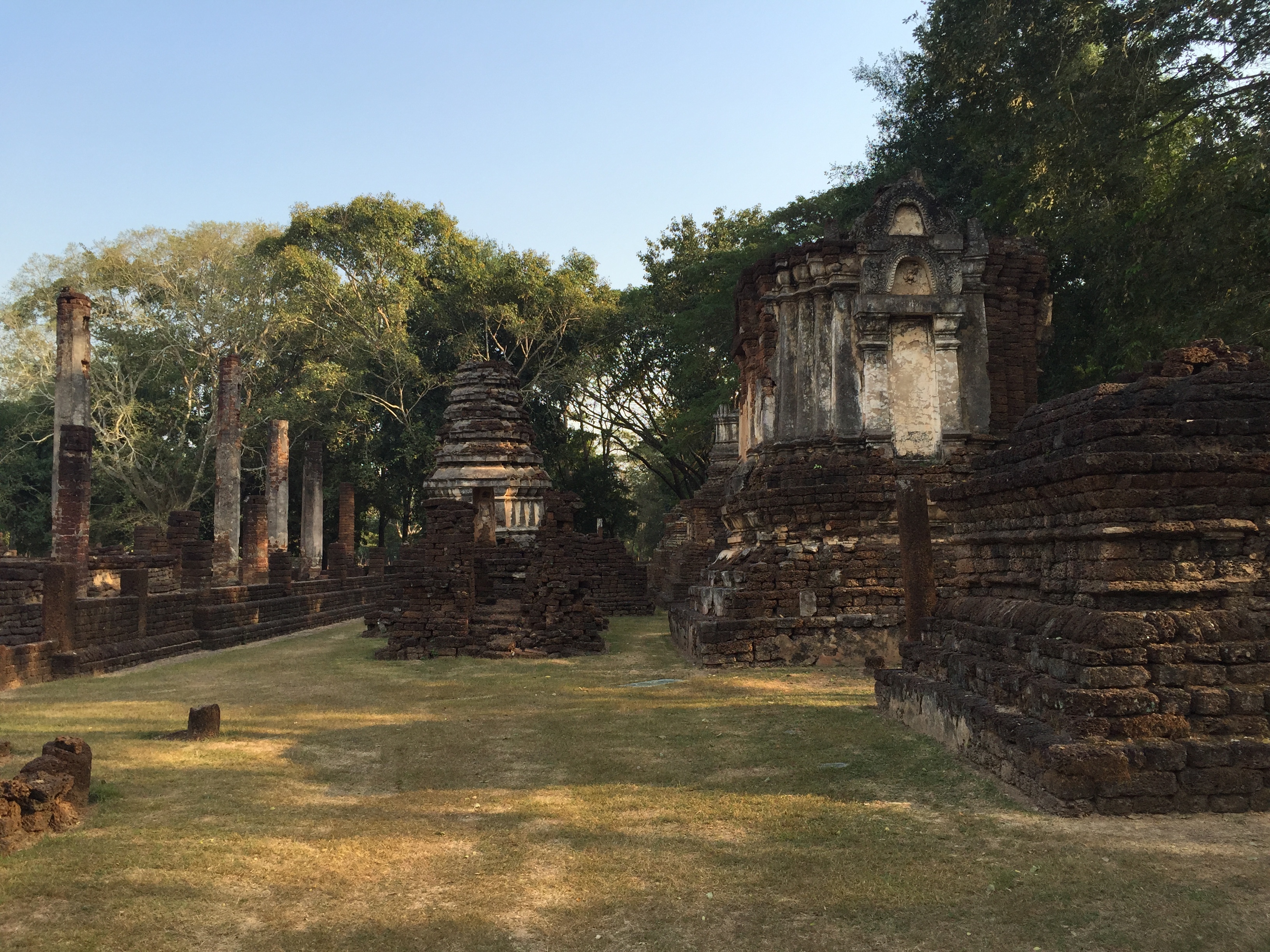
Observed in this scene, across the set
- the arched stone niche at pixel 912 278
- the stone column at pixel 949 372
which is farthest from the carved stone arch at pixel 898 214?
the stone column at pixel 949 372

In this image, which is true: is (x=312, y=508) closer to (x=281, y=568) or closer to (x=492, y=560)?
(x=281, y=568)

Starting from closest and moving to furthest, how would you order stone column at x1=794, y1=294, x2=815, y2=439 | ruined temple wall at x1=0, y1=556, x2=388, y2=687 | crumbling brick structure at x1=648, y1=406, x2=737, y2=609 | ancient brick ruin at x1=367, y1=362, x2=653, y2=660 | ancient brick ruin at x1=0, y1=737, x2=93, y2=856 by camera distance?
ancient brick ruin at x1=0, y1=737, x2=93, y2=856, ruined temple wall at x1=0, y1=556, x2=388, y2=687, stone column at x1=794, y1=294, x2=815, y2=439, ancient brick ruin at x1=367, y1=362, x2=653, y2=660, crumbling brick structure at x1=648, y1=406, x2=737, y2=609

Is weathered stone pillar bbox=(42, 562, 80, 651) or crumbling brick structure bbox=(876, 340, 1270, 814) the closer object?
crumbling brick structure bbox=(876, 340, 1270, 814)

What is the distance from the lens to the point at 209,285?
115 ft

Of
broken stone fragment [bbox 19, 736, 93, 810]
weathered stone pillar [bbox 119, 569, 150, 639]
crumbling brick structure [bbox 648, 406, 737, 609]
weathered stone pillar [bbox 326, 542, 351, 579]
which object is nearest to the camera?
broken stone fragment [bbox 19, 736, 93, 810]

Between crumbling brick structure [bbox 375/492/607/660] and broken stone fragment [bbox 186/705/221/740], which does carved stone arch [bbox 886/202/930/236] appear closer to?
crumbling brick structure [bbox 375/492/607/660]

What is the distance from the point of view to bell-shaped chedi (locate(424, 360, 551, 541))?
19859 mm

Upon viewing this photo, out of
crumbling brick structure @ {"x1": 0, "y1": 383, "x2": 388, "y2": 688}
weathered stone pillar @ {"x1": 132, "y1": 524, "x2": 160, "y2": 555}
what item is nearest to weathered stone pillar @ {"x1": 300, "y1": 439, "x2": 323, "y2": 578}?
weathered stone pillar @ {"x1": 132, "y1": 524, "x2": 160, "y2": 555}

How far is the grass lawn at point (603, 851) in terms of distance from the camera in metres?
3.28

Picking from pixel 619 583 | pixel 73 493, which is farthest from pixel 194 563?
pixel 619 583

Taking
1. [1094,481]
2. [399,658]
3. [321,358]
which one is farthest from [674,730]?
[321,358]

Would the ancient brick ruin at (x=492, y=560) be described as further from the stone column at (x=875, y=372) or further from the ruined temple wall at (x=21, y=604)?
the stone column at (x=875, y=372)

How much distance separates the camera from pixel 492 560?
1538cm

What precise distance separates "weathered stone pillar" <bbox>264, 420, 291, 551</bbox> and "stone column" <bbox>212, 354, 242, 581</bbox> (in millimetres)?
1013
